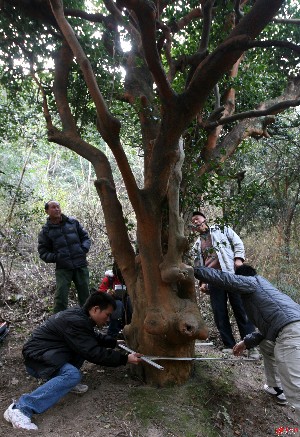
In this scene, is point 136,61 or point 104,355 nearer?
point 104,355

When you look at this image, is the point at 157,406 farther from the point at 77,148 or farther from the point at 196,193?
the point at 77,148

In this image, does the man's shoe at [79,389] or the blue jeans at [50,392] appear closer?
the blue jeans at [50,392]

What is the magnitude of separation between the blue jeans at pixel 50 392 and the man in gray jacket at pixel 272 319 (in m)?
1.42

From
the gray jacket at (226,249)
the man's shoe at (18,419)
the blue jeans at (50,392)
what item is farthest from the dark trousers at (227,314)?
the man's shoe at (18,419)

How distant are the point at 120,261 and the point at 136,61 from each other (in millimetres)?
2402

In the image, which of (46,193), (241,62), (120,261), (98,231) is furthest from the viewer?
(46,193)

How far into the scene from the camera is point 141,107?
369cm

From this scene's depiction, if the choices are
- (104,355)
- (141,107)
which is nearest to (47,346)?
(104,355)

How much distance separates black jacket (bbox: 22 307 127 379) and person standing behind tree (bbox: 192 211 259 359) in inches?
63.3

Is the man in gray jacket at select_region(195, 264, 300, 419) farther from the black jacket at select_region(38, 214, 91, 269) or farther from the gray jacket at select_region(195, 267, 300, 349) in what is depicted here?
the black jacket at select_region(38, 214, 91, 269)

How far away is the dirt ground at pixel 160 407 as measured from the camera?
10.1 ft

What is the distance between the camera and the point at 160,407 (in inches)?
129

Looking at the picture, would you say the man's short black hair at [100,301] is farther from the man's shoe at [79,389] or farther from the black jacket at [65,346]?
the man's shoe at [79,389]

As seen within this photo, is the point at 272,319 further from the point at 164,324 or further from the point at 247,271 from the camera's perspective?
the point at 164,324
